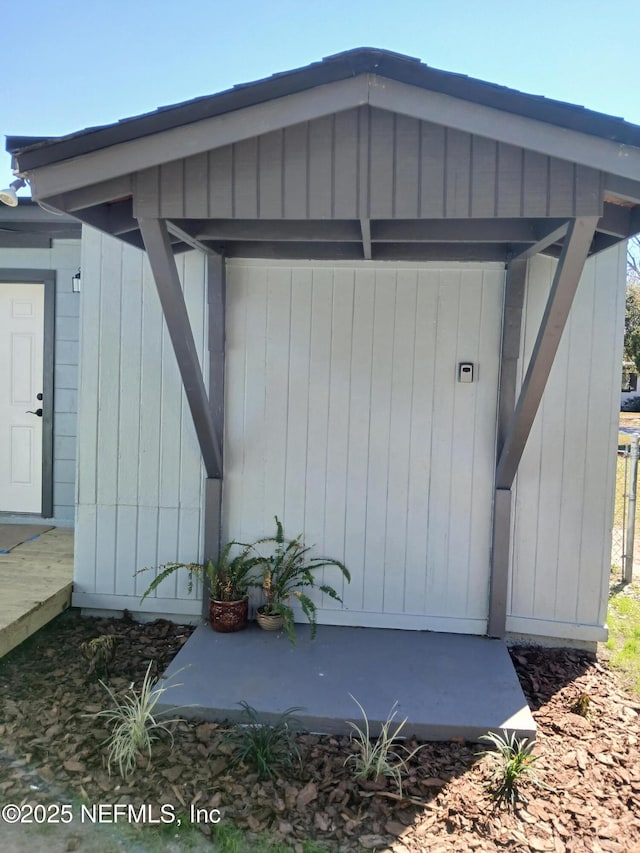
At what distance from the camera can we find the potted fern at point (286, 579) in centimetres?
344

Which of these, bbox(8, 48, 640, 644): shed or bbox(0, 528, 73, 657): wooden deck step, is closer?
bbox(0, 528, 73, 657): wooden deck step

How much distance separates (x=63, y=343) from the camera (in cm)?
476

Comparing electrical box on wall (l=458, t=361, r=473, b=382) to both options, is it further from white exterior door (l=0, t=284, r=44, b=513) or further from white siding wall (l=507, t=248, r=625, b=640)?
white exterior door (l=0, t=284, r=44, b=513)

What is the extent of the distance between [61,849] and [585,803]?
6.13 feet

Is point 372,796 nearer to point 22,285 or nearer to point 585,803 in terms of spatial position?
point 585,803

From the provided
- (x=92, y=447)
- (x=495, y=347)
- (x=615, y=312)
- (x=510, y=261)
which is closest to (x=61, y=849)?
(x=92, y=447)

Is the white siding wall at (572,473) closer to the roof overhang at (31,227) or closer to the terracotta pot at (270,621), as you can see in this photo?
the terracotta pot at (270,621)

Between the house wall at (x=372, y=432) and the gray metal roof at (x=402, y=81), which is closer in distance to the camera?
the gray metal roof at (x=402, y=81)

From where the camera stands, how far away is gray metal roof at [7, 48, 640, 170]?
1.99 meters

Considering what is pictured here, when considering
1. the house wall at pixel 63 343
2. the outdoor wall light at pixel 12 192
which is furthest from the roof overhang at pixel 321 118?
the house wall at pixel 63 343

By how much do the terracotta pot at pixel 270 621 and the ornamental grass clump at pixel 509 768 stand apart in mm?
1378

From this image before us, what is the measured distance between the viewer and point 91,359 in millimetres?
3715

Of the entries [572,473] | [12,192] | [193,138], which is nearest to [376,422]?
[572,473]

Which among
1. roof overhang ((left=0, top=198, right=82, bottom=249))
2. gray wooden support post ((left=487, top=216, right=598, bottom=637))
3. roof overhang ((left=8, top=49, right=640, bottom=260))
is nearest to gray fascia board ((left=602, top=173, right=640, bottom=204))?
roof overhang ((left=8, top=49, right=640, bottom=260))
